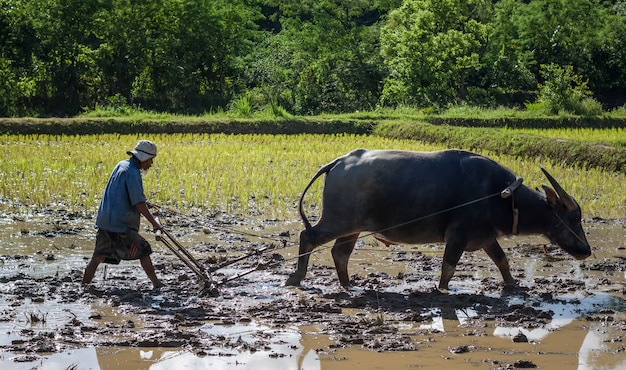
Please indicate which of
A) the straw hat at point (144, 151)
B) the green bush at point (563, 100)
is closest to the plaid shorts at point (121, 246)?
the straw hat at point (144, 151)

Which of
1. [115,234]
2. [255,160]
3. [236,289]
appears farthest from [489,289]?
[255,160]

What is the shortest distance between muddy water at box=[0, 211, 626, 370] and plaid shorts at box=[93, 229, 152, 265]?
23cm

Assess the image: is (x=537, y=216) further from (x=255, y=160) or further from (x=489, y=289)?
(x=255, y=160)

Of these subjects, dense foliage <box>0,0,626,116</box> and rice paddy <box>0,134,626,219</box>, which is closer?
rice paddy <box>0,134,626,219</box>

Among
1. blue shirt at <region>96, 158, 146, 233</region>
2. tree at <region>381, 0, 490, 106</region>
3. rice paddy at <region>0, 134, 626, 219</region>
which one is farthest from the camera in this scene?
tree at <region>381, 0, 490, 106</region>

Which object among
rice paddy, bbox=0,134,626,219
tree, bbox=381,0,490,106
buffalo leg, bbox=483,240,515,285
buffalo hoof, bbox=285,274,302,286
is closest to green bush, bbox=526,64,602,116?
tree, bbox=381,0,490,106

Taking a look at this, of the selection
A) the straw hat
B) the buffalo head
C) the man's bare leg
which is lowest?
the man's bare leg

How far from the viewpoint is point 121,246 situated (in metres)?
6.34

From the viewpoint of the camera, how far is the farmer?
6266 mm

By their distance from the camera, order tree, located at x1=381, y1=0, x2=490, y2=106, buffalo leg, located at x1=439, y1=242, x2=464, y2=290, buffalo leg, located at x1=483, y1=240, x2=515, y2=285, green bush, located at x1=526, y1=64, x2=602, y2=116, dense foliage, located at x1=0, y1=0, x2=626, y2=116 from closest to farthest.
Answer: buffalo leg, located at x1=439, y1=242, x2=464, y2=290 < buffalo leg, located at x1=483, y1=240, x2=515, y2=285 < green bush, located at x1=526, y1=64, x2=602, y2=116 < dense foliage, located at x1=0, y1=0, x2=626, y2=116 < tree, located at x1=381, y1=0, x2=490, y2=106

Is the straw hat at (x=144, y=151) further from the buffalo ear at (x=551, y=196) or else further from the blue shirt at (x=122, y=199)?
the buffalo ear at (x=551, y=196)

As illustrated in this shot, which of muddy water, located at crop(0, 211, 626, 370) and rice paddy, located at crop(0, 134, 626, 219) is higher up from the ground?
muddy water, located at crop(0, 211, 626, 370)

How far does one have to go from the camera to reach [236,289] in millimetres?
6422

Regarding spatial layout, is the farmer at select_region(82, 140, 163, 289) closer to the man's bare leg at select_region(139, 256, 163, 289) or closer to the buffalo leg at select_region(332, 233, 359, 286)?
the man's bare leg at select_region(139, 256, 163, 289)
